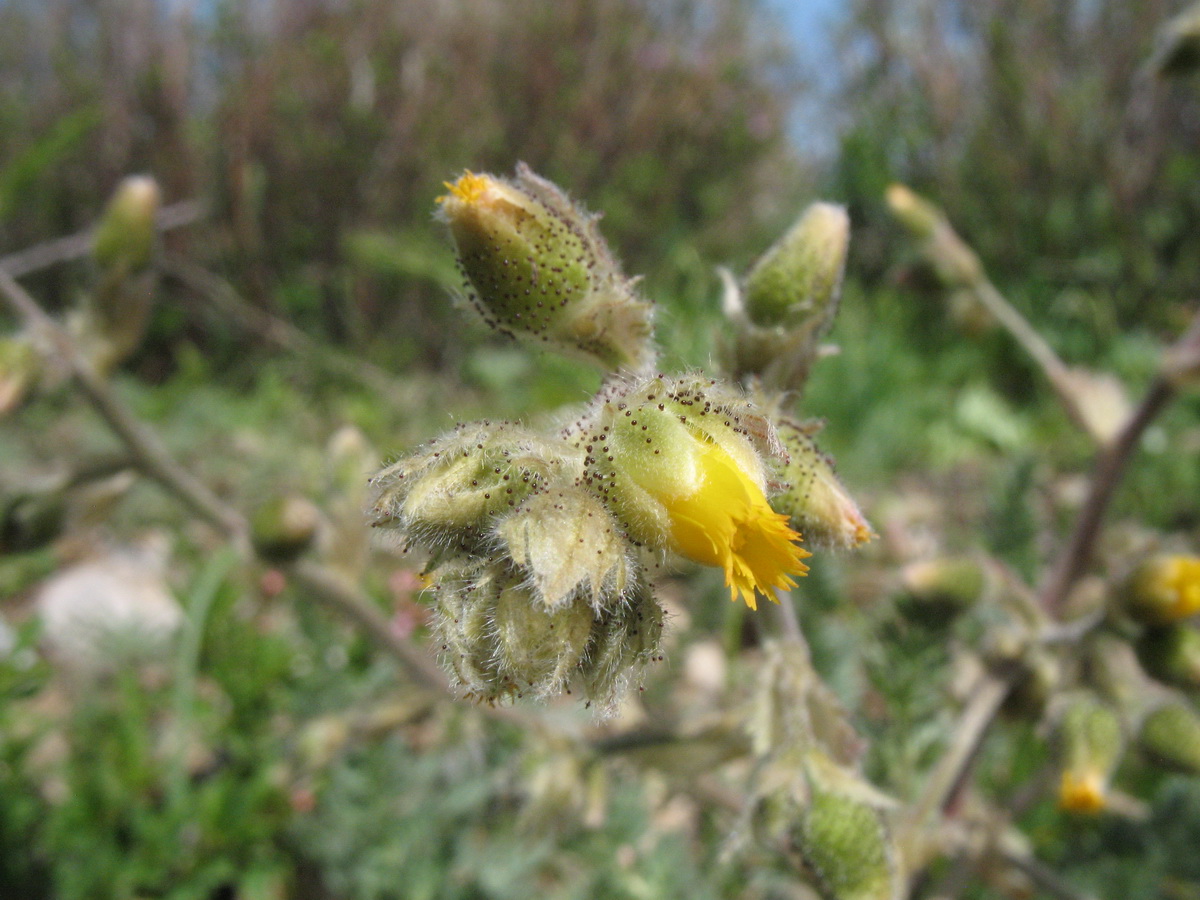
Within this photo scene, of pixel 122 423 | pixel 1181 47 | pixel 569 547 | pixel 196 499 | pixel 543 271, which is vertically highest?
pixel 1181 47

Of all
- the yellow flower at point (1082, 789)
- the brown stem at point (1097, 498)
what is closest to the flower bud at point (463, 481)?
the yellow flower at point (1082, 789)

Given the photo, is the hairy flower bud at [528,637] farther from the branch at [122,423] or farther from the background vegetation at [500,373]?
the branch at [122,423]

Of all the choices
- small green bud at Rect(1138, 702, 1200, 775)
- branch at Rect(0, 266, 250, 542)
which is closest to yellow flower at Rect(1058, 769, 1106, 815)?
small green bud at Rect(1138, 702, 1200, 775)

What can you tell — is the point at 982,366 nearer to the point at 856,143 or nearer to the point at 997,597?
the point at 856,143

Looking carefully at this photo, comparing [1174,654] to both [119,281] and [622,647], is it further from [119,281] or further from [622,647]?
[119,281]

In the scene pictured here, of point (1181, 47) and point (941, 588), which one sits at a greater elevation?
point (1181, 47)

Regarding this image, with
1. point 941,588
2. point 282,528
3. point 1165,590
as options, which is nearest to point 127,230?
point 282,528
